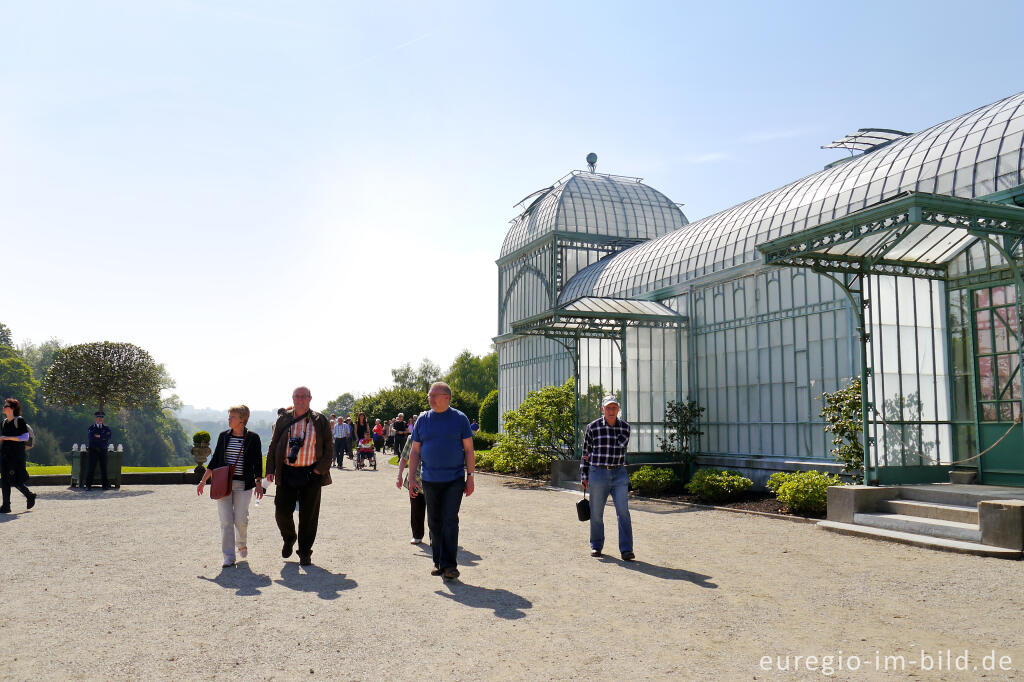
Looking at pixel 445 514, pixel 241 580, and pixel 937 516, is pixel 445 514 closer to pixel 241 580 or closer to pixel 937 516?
pixel 241 580

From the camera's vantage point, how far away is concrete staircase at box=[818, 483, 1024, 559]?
866 centimetres

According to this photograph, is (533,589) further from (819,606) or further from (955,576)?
(955,576)

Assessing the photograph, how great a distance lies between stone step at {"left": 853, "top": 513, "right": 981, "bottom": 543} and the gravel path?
667mm

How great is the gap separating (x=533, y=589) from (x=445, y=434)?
171 centimetres

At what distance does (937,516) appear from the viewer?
1033 cm

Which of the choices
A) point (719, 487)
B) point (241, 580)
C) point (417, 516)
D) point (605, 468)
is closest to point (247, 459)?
point (241, 580)

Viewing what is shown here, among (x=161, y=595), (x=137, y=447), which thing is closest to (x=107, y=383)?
(x=161, y=595)

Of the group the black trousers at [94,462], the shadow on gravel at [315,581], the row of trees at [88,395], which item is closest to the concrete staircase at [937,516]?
the shadow on gravel at [315,581]

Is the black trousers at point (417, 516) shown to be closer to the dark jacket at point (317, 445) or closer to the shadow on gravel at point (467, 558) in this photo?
the shadow on gravel at point (467, 558)

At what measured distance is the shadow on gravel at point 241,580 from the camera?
7.09 m

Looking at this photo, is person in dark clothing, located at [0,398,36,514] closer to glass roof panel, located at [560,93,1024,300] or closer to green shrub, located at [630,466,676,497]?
green shrub, located at [630,466,676,497]

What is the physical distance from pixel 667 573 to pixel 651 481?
28.7 feet

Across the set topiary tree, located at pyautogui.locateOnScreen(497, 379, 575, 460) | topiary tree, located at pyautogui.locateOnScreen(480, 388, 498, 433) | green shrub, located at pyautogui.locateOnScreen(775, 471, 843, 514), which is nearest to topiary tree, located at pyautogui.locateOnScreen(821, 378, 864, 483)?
green shrub, located at pyautogui.locateOnScreen(775, 471, 843, 514)

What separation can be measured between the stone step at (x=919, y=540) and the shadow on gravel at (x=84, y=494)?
14.0 meters
